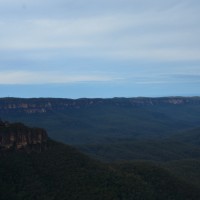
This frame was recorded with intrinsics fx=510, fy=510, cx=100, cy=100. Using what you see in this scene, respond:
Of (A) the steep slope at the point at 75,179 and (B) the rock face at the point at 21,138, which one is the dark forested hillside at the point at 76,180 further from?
(B) the rock face at the point at 21,138

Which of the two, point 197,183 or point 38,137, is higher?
point 38,137

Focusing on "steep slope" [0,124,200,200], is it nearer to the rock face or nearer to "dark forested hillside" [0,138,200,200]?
"dark forested hillside" [0,138,200,200]

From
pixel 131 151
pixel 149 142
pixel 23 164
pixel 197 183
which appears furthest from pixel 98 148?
pixel 23 164

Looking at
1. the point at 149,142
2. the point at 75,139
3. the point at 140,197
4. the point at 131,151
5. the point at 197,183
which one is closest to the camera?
the point at 140,197

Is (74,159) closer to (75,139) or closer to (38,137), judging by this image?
(38,137)

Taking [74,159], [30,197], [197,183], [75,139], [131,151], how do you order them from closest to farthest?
[30,197]
[74,159]
[197,183]
[131,151]
[75,139]

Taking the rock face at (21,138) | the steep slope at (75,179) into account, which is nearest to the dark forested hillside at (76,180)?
the steep slope at (75,179)

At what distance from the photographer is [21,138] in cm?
7756

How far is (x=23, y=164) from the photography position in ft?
239

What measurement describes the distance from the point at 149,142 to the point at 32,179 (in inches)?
3781

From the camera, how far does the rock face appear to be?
75.6 m

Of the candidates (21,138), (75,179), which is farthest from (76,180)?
(21,138)

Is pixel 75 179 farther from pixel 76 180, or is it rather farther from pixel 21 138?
pixel 21 138

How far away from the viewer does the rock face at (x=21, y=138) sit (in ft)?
248
